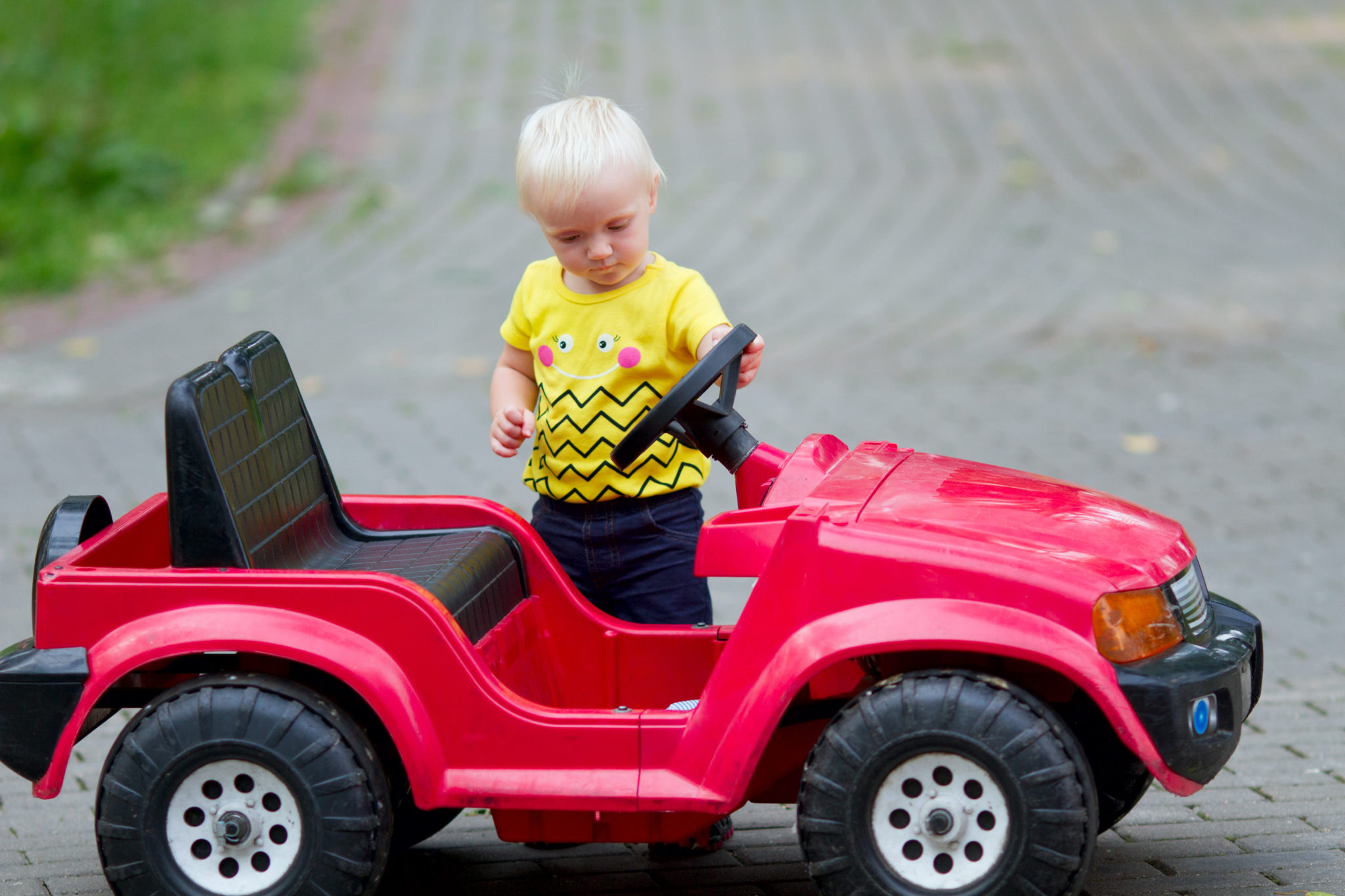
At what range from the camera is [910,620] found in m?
2.39

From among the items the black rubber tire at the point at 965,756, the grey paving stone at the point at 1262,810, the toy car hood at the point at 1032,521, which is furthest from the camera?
the grey paving stone at the point at 1262,810

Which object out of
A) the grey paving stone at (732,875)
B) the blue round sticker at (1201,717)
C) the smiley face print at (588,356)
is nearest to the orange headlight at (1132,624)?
the blue round sticker at (1201,717)

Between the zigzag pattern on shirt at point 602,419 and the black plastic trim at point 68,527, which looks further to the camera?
the zigzag pattern on shirt at point 602,419

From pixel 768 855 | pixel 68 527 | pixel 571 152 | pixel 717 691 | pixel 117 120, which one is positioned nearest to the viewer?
pixel 717 691

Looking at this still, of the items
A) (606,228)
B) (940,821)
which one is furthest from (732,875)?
(606,228)

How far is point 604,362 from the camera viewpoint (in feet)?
9.71

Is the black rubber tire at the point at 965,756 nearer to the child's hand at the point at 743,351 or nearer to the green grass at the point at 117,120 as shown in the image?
A: the child's hand at the point at 743,351

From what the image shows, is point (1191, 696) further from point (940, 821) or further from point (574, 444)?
point (574, 444)

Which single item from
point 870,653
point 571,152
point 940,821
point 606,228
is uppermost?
point 571,152

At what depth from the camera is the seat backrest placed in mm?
2617

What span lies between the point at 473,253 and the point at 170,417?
6.71 m

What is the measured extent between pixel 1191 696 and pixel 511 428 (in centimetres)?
133

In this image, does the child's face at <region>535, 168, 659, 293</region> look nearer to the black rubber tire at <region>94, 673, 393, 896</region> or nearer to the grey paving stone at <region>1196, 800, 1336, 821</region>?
the black rubber tire at <region>94, 673, 393, 896</region>

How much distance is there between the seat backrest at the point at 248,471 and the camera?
2.62 meters
